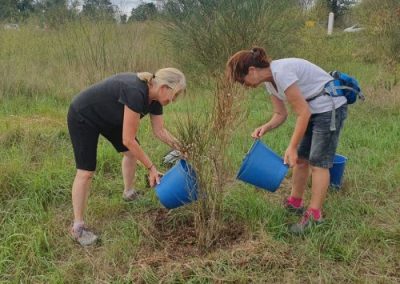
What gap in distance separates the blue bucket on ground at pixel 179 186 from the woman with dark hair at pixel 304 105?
60cm

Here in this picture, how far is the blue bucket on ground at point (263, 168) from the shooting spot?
Answer: 2.88 meters

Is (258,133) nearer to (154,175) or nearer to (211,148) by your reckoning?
(211,148)

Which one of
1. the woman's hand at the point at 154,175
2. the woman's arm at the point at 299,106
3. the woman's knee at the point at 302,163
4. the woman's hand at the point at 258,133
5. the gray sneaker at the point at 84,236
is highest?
the woman's arm at the point at 299,106

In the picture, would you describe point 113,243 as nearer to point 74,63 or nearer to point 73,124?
point 73,124

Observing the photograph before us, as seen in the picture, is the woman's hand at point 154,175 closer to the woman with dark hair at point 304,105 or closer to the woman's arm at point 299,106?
the woman with dark hair at point 304,105

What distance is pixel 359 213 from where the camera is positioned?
132 inches

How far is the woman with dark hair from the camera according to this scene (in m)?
2.79

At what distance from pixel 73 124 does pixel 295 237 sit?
5.43 ft

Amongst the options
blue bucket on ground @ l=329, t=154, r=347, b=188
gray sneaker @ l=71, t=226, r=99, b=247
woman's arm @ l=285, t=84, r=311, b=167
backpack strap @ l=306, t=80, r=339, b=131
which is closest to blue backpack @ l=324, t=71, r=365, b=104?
backpack strap @ l=306, t=80, r=339, b=131

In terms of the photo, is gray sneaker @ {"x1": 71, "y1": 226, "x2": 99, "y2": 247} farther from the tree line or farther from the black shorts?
the tree line

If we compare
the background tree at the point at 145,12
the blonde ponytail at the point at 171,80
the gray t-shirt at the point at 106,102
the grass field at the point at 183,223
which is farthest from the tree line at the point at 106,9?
the blonde ponytail at the point at 171,80

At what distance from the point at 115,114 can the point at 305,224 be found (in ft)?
4.86

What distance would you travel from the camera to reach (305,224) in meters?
3.09

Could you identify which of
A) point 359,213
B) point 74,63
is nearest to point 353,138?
point 359,213
